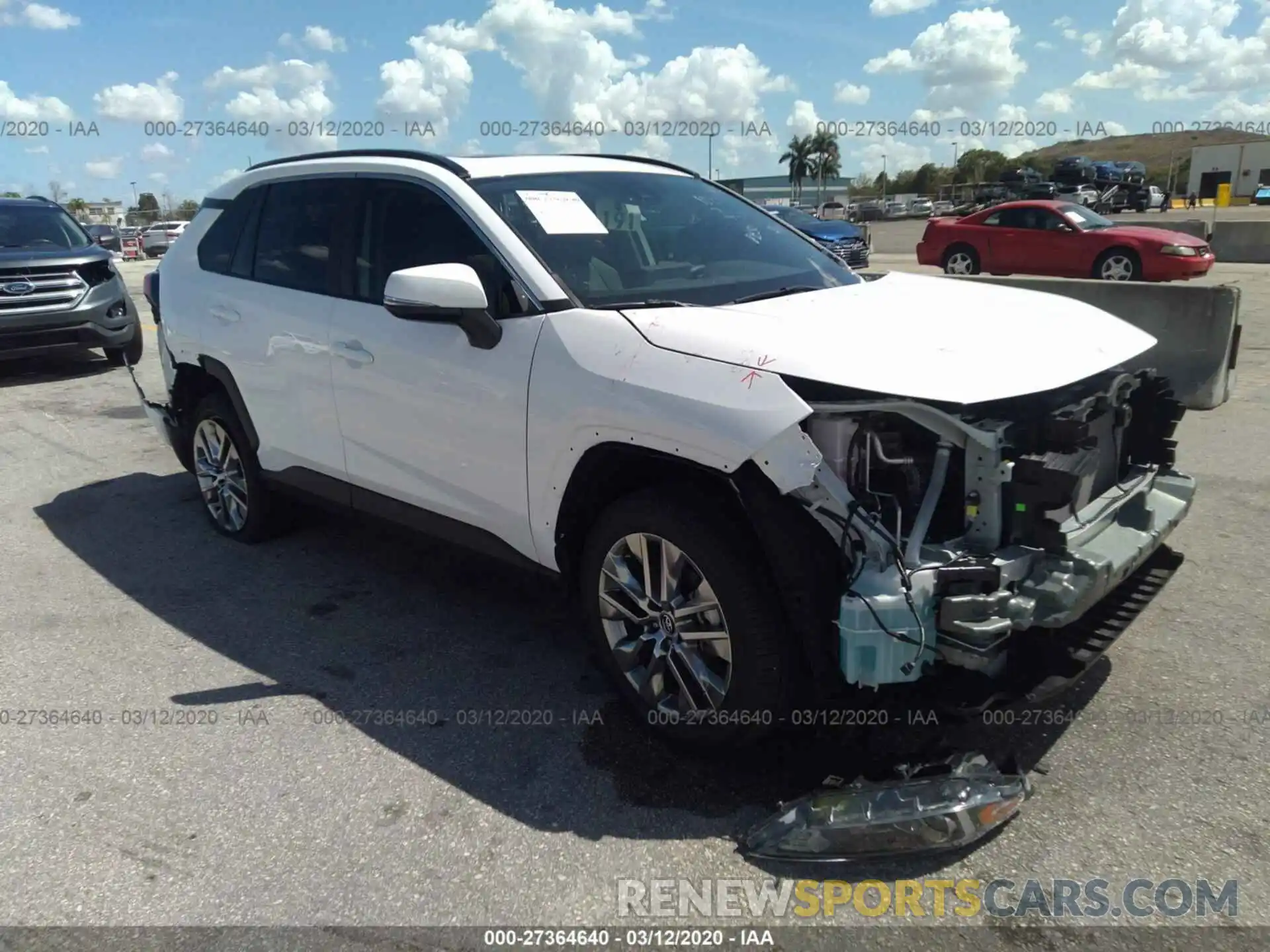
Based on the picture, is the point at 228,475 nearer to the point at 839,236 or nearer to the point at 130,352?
the point at 130,352

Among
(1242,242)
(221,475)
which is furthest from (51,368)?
(1242,242)

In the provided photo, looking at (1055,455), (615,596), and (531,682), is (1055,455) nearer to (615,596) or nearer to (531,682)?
(615,596)

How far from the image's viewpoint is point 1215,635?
13.2 feet

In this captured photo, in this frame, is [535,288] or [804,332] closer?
[804,332]

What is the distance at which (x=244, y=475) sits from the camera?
5.29 metres

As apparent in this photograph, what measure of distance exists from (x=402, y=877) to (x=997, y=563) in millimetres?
1885

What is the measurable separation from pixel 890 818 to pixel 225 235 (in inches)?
170

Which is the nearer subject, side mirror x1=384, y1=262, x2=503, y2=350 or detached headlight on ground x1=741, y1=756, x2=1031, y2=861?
detached headlight on ground x1=741, y1=756, x2=1031, y2=861

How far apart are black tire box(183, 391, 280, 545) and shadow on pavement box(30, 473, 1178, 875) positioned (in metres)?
0.10

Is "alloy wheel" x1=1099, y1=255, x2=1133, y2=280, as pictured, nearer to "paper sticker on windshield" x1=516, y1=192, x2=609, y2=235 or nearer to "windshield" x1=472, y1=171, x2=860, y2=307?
"windshield" x1=472, y1=171, x2=860, y2=307

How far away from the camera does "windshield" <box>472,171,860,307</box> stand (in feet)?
11.7

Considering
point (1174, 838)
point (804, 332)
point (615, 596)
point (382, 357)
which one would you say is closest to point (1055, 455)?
point (804, 332)

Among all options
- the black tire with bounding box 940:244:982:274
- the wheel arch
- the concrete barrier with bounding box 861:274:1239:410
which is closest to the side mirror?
the wheel arch

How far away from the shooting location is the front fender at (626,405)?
2811 millimetres
